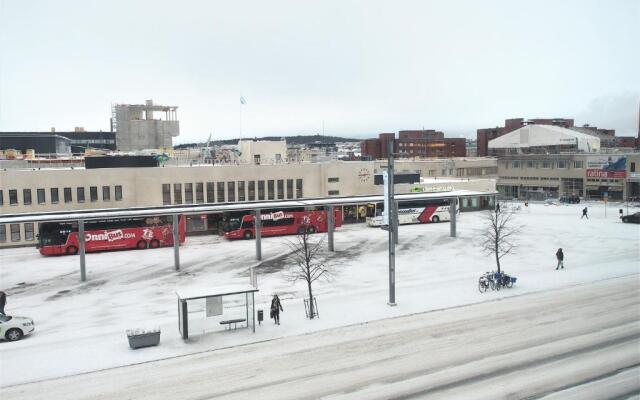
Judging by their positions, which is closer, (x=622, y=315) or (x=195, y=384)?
(x=195, y=384)

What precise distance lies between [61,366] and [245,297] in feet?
25.5

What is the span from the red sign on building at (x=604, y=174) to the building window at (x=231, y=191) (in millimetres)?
54098

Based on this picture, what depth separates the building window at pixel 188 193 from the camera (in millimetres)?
54406

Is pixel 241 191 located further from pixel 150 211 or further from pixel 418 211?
pixel 418 211

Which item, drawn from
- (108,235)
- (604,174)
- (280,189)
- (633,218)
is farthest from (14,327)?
(604,174)

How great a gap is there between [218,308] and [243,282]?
9.52 m

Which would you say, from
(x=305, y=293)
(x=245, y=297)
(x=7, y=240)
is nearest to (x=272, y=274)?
(x=305, y=293)

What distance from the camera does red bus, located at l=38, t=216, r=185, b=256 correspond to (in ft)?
139

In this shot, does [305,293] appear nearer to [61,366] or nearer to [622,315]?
[61,366]

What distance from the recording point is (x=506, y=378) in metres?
18.3

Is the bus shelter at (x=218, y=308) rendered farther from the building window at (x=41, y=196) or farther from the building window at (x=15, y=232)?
the building window at (x=41, y=196)

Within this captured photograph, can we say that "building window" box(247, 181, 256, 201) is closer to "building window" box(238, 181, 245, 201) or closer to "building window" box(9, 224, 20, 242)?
"building window" box(238, 181, 245, 201)

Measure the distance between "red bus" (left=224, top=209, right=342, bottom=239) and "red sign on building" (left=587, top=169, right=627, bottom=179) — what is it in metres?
47.7

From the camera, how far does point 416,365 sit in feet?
64.0
